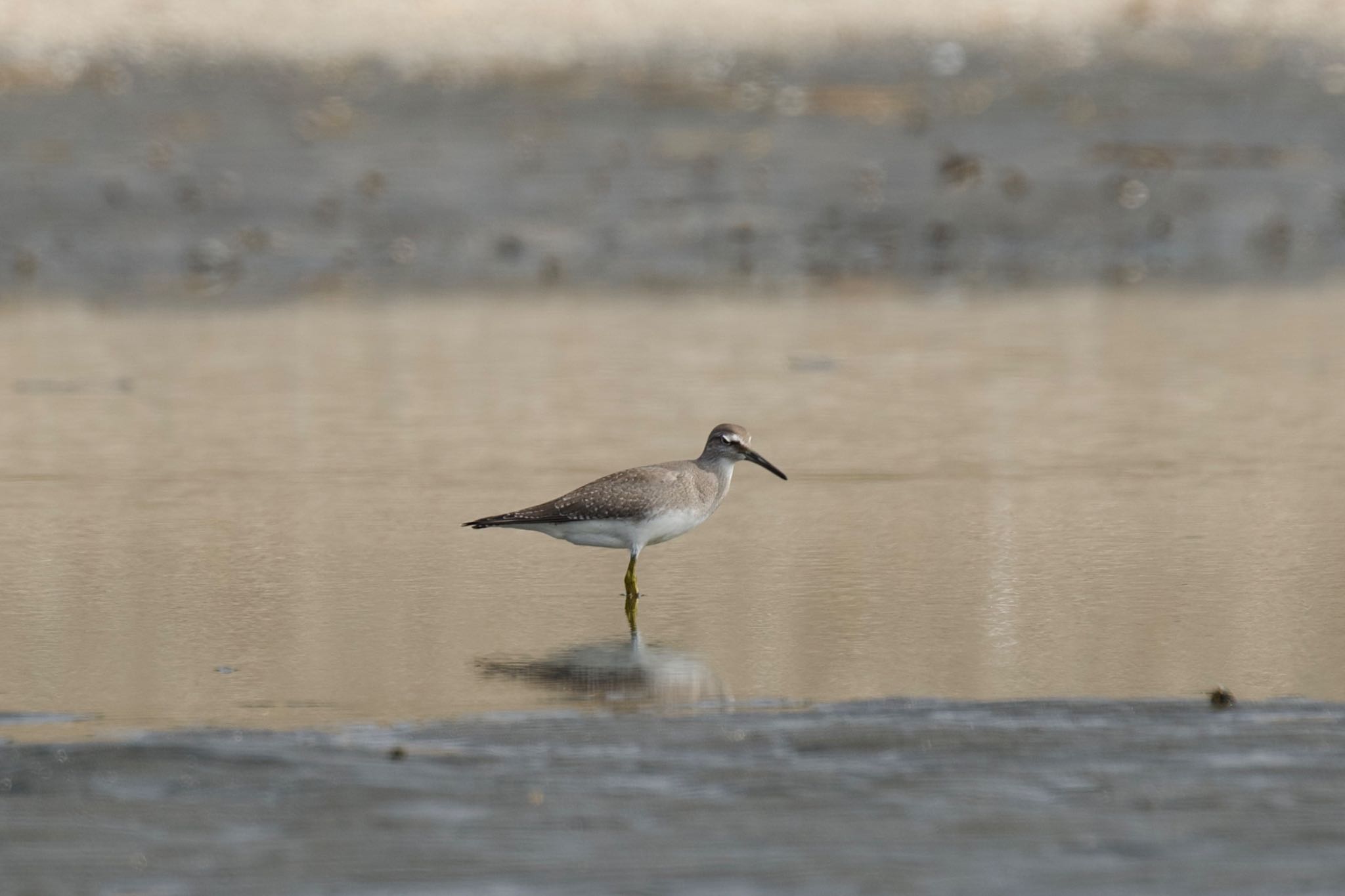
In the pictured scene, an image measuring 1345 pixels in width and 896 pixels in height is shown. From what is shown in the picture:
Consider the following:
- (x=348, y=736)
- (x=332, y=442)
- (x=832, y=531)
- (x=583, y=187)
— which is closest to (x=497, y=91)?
(x=583, y=187)

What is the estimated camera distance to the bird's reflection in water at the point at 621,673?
6.39 metres

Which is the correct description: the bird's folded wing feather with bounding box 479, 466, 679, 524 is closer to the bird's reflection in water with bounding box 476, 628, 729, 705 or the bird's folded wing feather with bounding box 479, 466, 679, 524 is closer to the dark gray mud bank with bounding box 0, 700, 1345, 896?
the bird's reflection in water with bounding box 476, 628, 729, 705

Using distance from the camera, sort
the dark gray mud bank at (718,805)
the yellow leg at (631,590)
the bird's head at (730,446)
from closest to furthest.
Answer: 1. the dark gray mud bank at (718,805)
2. the yellow leg at (631,590)
3. the bird's head at (730,446)

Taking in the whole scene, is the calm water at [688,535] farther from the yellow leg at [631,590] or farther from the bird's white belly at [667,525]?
the bird's white belly at [667,525]

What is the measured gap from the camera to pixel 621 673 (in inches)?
263

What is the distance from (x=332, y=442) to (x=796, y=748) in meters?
6.19

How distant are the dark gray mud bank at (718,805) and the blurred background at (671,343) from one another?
48cm

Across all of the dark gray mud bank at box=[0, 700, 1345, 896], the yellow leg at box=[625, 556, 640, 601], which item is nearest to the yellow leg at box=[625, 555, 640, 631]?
the yellow leg at box=[625, 556, 640, 601]

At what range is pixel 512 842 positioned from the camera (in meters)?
4.95

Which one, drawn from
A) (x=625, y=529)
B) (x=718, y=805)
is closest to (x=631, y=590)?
(x=625, y=529)

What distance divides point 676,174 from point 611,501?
45.7ft

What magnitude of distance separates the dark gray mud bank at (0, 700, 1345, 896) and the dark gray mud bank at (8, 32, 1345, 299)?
12.8 metres

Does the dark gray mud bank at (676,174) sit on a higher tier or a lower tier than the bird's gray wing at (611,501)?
higher

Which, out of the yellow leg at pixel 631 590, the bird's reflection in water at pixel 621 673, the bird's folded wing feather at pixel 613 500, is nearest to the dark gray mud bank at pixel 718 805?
the bird's reflection in water at pixel 621 673
